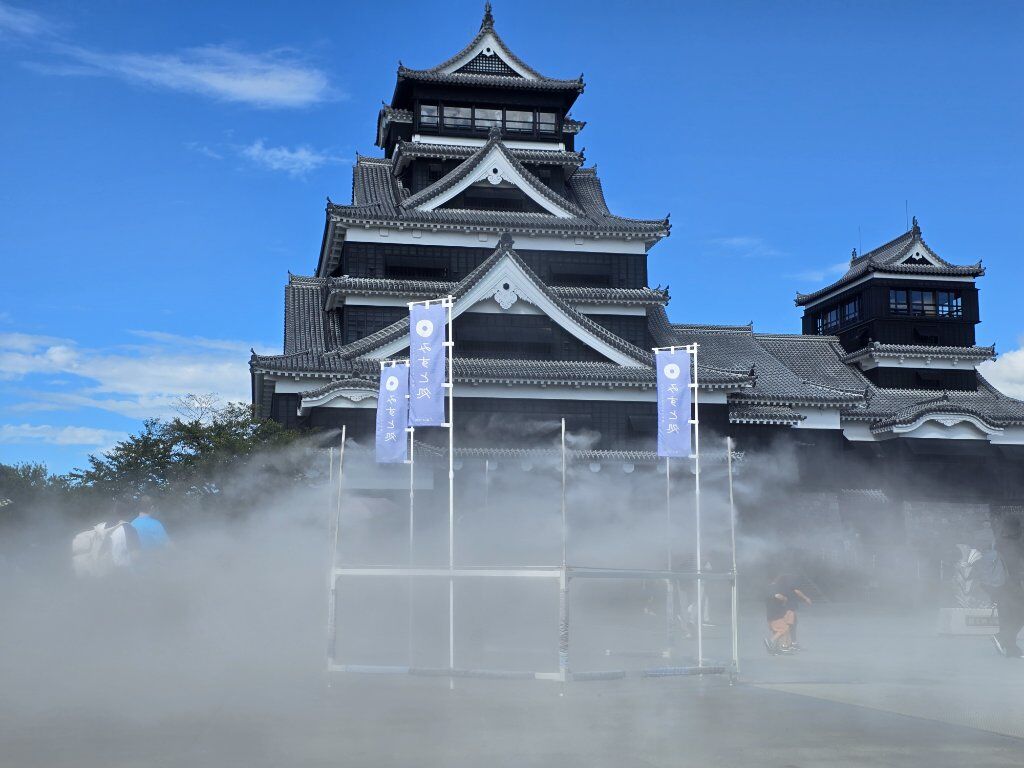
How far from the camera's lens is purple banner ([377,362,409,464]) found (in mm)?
19672

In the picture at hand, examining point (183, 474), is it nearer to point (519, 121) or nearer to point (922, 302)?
point (519, 121)

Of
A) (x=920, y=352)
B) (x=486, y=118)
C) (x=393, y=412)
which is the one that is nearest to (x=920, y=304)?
(x=920, y=352)

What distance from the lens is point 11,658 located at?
14414 mm

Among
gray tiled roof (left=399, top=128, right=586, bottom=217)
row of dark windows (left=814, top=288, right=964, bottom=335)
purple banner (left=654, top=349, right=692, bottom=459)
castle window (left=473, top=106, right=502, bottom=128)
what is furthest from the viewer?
row of dark windows (left=814, top=288, right=964, bottom=335)

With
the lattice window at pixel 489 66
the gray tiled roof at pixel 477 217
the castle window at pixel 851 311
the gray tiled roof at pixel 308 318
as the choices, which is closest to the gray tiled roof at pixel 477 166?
the gray tiled roof at pixel 477 217

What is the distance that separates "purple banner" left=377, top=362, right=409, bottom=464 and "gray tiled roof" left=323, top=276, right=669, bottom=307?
14.9 meters

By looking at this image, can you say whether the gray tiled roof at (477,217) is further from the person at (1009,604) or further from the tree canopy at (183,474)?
the person at (1009,604)

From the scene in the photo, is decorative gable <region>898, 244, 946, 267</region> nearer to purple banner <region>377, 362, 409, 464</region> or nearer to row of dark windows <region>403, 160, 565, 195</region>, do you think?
row of dark windows <region>403, 160, 565, 195</region>

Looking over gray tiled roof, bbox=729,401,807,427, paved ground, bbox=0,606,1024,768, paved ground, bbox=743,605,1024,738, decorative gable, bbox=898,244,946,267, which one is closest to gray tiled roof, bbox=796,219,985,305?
decorative gable, bbox=898,244,946,267

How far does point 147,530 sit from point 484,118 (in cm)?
3323

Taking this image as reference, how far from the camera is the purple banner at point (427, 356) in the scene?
1566cm

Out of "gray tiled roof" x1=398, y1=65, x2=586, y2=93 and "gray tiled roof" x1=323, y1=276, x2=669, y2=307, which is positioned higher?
"gray tiled roof" x1=398, y1=65, x2=586, y2=93

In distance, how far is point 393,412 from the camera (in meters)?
20.9

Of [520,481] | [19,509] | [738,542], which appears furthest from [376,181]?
[19,509]
